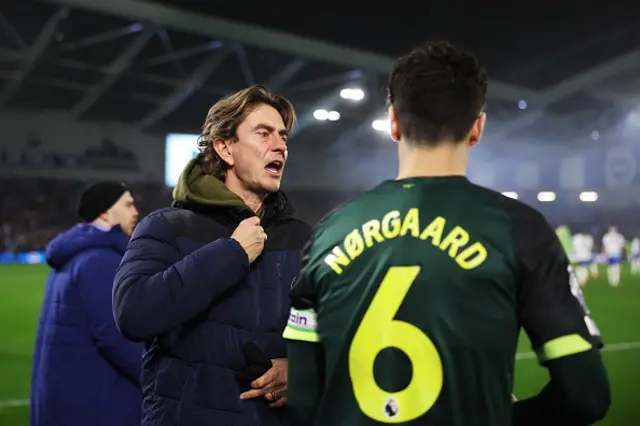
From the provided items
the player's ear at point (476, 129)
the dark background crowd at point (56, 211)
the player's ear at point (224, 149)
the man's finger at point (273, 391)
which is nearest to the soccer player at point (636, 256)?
the dark background crowd at point (56, 211)

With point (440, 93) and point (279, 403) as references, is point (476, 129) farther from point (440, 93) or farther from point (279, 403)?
A: point (279, 403)

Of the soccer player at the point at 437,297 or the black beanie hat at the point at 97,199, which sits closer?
the soccer player at the point at 437,297

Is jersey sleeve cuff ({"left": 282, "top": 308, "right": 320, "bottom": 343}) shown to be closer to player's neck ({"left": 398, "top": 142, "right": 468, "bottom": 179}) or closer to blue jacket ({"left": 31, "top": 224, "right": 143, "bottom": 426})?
player's neck ({"left": 398, "top": 142, "right": 468, "bottom": 179})

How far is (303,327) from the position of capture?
4.79ft

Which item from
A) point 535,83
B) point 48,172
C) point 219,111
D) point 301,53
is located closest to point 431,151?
point 219,111

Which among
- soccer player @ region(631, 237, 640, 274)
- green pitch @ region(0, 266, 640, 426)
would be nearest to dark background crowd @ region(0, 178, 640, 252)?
soccer player @ region(631, 237, 640, 274)

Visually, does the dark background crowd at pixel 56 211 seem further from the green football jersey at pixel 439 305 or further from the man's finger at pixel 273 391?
the green football jersey at pixel 439 305

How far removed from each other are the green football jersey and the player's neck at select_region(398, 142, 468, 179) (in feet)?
0.08

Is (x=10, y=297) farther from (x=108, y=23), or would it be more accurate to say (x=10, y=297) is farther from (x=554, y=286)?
(x=554, y=286)

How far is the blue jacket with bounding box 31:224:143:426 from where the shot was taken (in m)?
3.14

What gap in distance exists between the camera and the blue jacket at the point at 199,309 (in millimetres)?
1831

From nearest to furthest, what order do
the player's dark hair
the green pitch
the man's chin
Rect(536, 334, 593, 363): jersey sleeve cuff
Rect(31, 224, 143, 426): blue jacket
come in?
Rect(536, 334, 593, 363): jersey sleeve cuff
the player's dark hair
the man's chin
Rect(31, 224, 143, 426): blue jacket
the green pitch

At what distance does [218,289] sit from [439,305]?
0.76m

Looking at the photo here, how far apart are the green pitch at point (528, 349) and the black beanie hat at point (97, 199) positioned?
308cm
